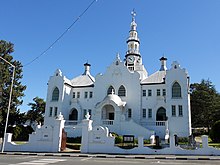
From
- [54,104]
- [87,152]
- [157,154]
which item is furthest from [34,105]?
[157,154]

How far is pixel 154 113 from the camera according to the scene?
32.6 m

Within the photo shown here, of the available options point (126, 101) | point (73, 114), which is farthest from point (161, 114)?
point (73, 114)

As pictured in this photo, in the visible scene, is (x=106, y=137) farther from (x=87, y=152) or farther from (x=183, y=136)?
(x=183, y=136)

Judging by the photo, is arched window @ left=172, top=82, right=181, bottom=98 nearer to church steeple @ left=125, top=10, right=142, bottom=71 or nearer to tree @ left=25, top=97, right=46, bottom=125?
church steeple @ left=125, top=10, right=142, bottom=71

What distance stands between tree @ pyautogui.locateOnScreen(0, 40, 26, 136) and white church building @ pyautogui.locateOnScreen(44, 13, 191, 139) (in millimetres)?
5149

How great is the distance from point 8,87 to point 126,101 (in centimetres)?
1905

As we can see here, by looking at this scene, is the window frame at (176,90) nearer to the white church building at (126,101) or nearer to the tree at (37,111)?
the white church building at (126,101)

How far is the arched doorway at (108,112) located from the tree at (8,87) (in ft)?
47.7

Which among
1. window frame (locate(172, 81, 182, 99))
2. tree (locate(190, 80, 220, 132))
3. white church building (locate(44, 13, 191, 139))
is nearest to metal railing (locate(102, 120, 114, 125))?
white church building (locate(44, 13, 191, 139))

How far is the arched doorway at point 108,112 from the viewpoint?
33062mm

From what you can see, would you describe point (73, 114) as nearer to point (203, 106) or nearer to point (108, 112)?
point (108, 112)

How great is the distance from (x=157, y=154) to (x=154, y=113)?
15014 mm

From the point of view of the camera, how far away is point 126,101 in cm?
3406

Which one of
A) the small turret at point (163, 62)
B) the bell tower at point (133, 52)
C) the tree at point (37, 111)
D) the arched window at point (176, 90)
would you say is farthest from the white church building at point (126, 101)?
the tree at point (37, 111)
